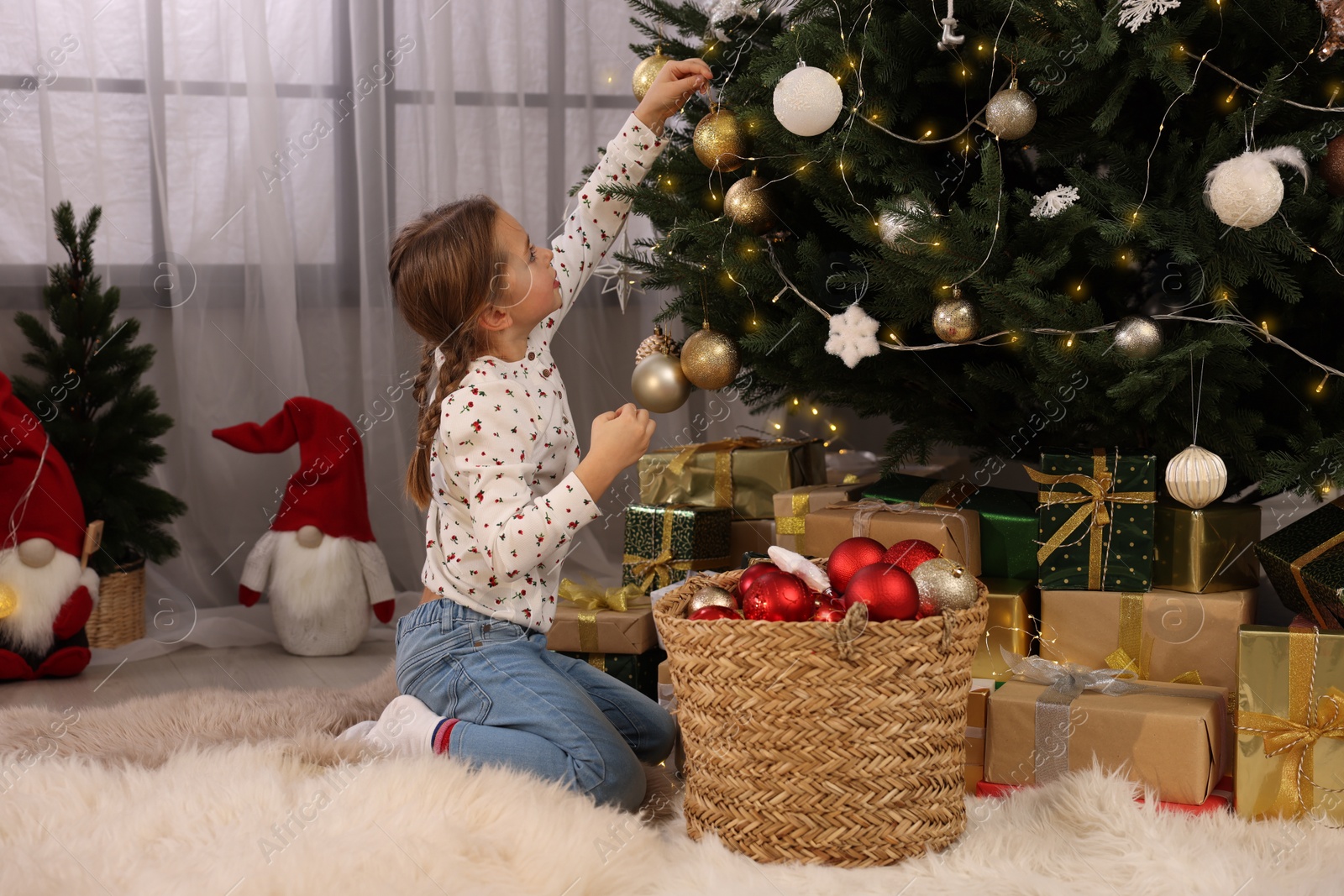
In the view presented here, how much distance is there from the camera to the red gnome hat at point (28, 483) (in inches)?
83.8

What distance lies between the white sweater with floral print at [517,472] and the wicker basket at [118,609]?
1.05 metres

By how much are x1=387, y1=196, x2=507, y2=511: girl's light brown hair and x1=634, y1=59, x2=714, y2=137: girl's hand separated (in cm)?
28

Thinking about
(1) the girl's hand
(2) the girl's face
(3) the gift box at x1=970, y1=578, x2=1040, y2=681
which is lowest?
(3) the gift box at x1=970, y1=578, x2=1040, y2=681

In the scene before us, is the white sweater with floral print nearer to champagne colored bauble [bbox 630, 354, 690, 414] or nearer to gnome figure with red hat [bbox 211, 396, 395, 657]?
champagne colored bauble [bbox 630, 354, 690, 414]

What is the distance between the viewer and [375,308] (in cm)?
267

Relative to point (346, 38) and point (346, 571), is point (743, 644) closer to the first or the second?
point (346, 571)

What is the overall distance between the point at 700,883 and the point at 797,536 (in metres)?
0.75

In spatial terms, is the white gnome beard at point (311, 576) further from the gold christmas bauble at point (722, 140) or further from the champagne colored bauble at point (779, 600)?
the champagne colored bauble at point (779, 600)

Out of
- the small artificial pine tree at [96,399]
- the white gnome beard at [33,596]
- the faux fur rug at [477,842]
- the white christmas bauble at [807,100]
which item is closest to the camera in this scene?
the faux fur rug at [477,842]

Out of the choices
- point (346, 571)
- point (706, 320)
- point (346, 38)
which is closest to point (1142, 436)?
point (706, 320)

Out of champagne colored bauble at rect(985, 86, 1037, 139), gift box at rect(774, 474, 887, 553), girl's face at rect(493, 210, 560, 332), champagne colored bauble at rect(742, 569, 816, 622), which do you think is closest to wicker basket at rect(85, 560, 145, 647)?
girl's face at rect(493, 210, 560, 332)

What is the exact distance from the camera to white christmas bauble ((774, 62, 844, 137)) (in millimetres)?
1430

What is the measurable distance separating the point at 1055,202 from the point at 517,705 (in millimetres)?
911

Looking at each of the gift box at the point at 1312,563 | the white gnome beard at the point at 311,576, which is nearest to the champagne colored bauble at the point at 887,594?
the gift box at the point at 1312,563
